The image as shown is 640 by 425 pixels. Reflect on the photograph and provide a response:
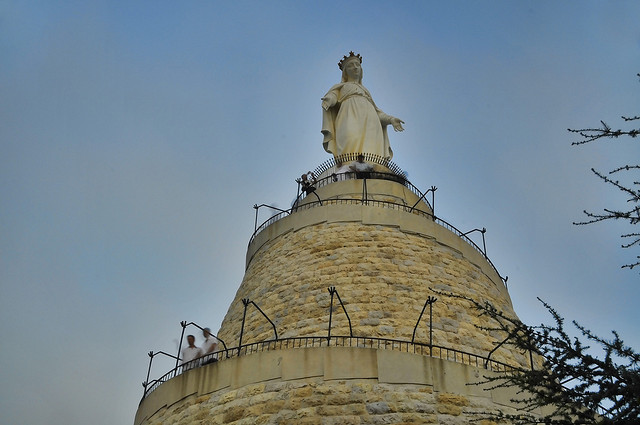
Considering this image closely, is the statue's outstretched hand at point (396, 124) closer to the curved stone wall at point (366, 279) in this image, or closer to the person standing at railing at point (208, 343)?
the curved stone wall at point (366, 279)

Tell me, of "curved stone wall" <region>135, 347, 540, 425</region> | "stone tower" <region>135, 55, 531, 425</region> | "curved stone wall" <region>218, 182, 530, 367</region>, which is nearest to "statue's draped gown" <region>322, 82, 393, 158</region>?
"stone tower" <region>135, 55, 531, 425</region>

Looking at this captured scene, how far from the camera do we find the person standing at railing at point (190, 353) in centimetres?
1295

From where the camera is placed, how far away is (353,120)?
21.1 m

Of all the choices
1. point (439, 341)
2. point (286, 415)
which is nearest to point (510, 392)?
point (439, 341)

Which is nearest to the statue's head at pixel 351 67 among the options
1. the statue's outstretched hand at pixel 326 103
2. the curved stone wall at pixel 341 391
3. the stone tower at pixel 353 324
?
the statue's outstretched hand at pixel 326 103

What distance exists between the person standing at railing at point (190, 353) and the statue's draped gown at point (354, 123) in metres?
8.76

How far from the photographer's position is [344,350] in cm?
1104

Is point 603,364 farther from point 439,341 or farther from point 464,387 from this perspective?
point 439,341

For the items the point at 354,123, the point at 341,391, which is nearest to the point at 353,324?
the point at 341,391

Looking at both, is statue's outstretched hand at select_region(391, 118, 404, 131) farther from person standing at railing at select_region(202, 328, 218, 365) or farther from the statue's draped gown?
person standing at railing at select_region(202, 328, 218, 365)

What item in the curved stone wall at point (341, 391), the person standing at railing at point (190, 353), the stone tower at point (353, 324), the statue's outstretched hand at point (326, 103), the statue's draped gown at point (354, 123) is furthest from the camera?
the statue's outstretched hand at point (326, 103)

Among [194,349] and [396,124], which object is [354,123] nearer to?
[396,124]

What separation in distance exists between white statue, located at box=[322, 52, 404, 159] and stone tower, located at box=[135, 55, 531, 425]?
697 mm

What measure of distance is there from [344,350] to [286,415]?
4.36 ft
